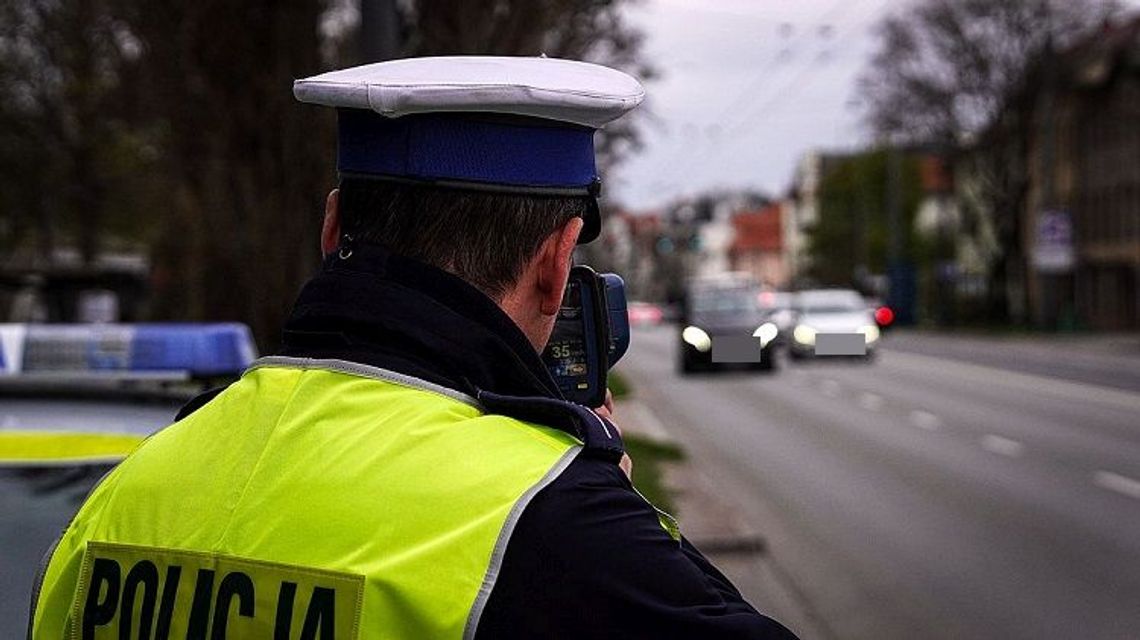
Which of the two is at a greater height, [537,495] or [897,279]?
[537,495]

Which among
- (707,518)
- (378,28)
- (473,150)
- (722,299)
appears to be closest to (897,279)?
(722,299)

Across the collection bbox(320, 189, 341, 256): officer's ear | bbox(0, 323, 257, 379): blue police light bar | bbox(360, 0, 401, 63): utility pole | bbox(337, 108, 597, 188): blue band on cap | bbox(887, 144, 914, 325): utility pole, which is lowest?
bbox(887, 144, 914, 325): utility pole

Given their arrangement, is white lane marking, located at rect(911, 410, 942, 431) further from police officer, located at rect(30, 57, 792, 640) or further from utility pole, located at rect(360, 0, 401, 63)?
police officer, located at rect(30, 57, 792, 640)

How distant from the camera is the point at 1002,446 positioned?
18250 millimetres

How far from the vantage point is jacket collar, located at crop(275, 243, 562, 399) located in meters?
Result: 1.75

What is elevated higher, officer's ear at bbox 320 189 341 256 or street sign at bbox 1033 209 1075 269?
officer's ear at bbox 320 189 341 256

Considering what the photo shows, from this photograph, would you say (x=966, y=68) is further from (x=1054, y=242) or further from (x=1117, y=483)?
(x=1117, y=483)

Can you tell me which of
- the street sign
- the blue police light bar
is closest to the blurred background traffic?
the blue police light bar

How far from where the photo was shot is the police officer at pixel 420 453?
5.22 feet

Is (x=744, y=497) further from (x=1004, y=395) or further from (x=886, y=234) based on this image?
(x=886, y=234)

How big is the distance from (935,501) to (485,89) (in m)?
12.6

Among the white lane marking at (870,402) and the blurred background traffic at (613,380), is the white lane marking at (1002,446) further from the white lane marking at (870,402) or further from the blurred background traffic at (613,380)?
the white lane marking at (870,402)

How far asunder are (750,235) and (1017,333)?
333ft

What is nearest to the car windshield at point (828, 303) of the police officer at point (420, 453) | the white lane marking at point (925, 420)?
the white lane marking at point (925, 420)
